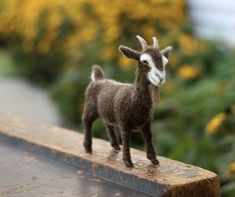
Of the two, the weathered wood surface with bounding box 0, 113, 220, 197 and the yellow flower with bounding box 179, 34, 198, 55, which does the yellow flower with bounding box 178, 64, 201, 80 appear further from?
the weathered wood surface with bounding box 0, 113, 220, 197

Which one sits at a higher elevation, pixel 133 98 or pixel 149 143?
pixel 133 98

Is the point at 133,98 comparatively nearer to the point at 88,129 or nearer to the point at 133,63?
the point at 88,129

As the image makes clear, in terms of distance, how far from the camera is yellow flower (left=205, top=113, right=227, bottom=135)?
4843 mm

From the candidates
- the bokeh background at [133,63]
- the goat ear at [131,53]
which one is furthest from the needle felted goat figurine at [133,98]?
the bokeh background at [133,63]

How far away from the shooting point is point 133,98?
2.52 metres

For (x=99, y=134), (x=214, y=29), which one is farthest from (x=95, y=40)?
(x=99, y=134)

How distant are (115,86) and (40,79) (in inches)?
263

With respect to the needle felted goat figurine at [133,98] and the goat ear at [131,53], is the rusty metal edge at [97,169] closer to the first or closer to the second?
the needle felted goat figurine at [133,98]

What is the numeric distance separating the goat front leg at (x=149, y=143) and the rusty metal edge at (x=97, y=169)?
0.54ft

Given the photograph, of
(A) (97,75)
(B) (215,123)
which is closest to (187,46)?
(B) (215,123)

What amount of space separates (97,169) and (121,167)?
4.9 inches

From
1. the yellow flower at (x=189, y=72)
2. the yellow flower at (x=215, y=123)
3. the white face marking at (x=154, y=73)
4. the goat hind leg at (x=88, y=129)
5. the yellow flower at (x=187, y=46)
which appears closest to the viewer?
the white face marking at (x=154, y=73)

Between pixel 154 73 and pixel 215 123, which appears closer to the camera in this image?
pixel 154 73

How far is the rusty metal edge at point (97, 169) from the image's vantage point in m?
2.40
